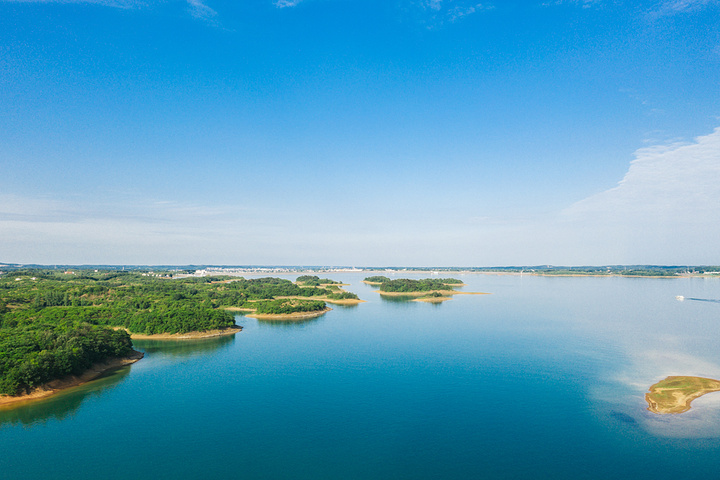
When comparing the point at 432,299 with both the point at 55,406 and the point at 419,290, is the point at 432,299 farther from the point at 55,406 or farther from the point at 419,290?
the point at 55,406

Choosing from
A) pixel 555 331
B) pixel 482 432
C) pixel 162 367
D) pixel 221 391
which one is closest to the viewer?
pixel 482 432

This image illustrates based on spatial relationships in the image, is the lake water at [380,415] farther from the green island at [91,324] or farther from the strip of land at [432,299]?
the strip of land at [432,299]

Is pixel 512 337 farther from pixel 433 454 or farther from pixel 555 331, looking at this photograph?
pixel 433 454

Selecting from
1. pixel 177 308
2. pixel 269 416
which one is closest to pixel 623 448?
pixel 269 416

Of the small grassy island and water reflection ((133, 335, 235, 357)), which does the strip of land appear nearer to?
water reflection ((133, 335, 235, 357))

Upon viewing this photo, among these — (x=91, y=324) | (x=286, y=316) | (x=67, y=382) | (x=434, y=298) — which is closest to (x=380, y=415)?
(x=67, y=382)

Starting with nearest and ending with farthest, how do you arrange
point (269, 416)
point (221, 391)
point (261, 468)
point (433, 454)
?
point (261, 468) → point (433, 454) → point (269, 416) → point (221, 391)

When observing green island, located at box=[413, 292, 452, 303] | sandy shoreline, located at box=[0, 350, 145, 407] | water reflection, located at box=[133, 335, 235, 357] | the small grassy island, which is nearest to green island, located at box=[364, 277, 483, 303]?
green island, located at box=[413, 292, 452, 303]
